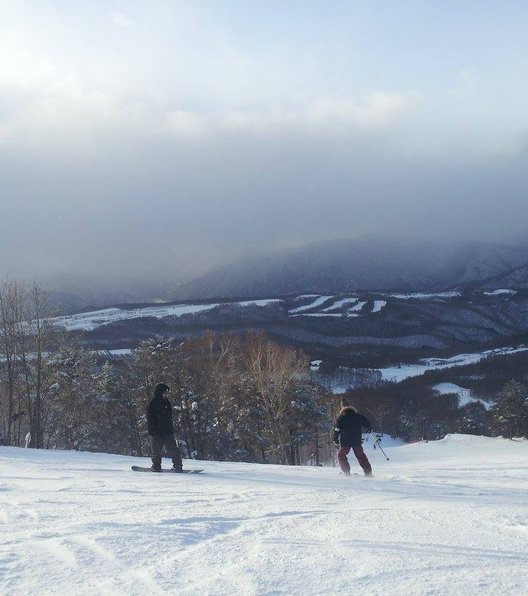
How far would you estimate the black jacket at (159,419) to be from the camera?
12.8 m

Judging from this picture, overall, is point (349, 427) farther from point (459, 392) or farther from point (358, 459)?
point (459, 392)

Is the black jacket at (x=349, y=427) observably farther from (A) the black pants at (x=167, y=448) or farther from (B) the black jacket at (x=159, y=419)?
(B) the black jacket at (x=159, y=419)

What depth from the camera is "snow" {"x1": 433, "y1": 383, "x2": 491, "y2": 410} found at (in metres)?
132

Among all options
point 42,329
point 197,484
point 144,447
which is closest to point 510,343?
point 144,447

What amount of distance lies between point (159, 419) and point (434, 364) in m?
172

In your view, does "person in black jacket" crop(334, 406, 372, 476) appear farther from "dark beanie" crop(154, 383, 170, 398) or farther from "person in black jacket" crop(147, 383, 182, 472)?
"dark beanie" crop(154, 383, 170, 398)

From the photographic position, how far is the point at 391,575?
14.1 feet

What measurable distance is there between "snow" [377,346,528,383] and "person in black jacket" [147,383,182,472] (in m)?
143

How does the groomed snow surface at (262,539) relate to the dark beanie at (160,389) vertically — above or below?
below

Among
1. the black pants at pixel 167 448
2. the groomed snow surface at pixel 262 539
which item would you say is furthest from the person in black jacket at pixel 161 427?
the groomed snow surface at pixel 262 539

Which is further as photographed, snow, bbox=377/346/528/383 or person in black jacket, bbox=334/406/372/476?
snow, bbox=377/346/528/383

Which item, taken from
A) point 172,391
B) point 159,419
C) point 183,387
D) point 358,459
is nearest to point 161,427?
point 159,419

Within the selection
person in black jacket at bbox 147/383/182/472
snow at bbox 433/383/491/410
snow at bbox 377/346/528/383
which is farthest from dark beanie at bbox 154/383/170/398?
snow at bbox 377/346/528/383

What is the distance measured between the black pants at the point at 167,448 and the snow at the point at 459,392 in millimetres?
125668
